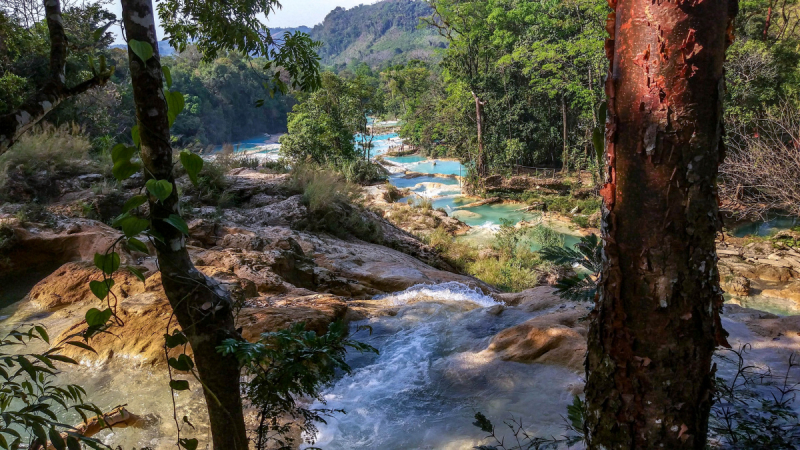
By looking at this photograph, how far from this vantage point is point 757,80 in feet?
51.6

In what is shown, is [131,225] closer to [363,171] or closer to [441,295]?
[441,295]

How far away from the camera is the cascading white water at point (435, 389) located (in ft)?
8.87

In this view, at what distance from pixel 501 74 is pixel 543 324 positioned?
73.4 ft

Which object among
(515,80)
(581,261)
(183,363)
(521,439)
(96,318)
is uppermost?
(515,80)

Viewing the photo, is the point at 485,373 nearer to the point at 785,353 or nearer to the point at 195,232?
the point at 785,353

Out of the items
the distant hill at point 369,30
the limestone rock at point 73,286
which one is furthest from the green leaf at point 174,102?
the distant hill at point 369,30

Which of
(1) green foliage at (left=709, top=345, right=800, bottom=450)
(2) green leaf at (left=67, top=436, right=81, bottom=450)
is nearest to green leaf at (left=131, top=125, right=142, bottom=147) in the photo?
(2) green leaf at (left=67, top=436, right=81, bottom=450)

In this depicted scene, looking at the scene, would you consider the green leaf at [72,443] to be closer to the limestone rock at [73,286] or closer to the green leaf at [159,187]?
the green leaf at [159,187]

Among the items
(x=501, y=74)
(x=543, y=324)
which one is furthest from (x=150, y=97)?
(x=501, y=74)

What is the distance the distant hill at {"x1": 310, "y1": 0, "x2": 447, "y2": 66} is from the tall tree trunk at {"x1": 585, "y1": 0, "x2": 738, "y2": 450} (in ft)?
411

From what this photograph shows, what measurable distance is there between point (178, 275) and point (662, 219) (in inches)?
52.7

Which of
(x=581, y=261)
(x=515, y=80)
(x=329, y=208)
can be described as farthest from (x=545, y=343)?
(x=515, y=80)

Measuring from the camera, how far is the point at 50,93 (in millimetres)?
1724

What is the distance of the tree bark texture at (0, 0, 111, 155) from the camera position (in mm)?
1515
